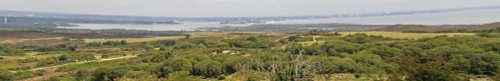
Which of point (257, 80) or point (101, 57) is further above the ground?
point (257, 80)

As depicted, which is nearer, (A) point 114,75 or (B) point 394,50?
(A) point 114,75

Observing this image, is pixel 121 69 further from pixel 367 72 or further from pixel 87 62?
pixel 367 72

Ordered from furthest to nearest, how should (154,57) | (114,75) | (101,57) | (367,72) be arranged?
(101,57) → (154,57) → (114,75) → (367,72)

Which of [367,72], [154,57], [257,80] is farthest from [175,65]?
[257,80]

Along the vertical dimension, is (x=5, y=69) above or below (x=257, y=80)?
below

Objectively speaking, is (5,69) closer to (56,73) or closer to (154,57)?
(56,73)

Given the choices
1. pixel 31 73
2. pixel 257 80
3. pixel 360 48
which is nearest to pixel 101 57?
pixel 31 73

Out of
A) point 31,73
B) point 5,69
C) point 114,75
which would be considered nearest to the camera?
point 114,75

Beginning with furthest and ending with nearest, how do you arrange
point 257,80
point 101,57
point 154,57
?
point 101,57, point 154,57, point 257,80

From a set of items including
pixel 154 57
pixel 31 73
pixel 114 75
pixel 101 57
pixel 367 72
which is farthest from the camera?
pixel 101 57
